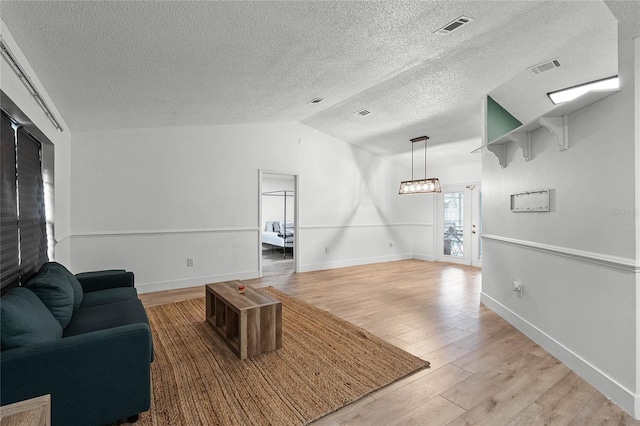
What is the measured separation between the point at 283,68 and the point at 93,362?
2.87 m

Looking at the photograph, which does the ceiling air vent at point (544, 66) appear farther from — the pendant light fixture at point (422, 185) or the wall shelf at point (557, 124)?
the pendant light fixture at point (422, 185)

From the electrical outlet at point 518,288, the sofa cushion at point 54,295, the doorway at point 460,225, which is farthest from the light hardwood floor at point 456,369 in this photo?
the doorway at point 460,225

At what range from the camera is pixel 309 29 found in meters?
2.47

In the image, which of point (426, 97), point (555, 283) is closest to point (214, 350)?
point (555, 283)

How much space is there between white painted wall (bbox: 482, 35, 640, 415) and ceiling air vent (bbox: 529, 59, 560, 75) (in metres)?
0.82

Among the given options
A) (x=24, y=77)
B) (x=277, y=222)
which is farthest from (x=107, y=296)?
(x=277, y=222)

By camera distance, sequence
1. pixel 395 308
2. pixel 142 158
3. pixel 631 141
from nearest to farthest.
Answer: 1. pixel 631 141
2. pixel 395 308
3. pixel 142 158

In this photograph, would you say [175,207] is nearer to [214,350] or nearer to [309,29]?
[214,350]

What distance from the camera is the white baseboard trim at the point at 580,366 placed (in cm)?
195

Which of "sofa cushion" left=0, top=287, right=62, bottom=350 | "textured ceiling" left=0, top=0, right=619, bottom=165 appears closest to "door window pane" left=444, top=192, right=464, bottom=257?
"textured ceiling" left=0, top=0, right=619, bottom=165

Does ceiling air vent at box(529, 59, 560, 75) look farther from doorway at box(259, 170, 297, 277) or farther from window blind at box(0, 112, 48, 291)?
Result: doorway at box(259, 170, 297, 277)

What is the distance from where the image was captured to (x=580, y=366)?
2.34 m

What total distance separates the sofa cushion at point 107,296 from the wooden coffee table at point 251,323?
0.85 metres

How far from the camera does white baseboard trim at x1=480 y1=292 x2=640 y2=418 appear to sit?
6.40 feet
